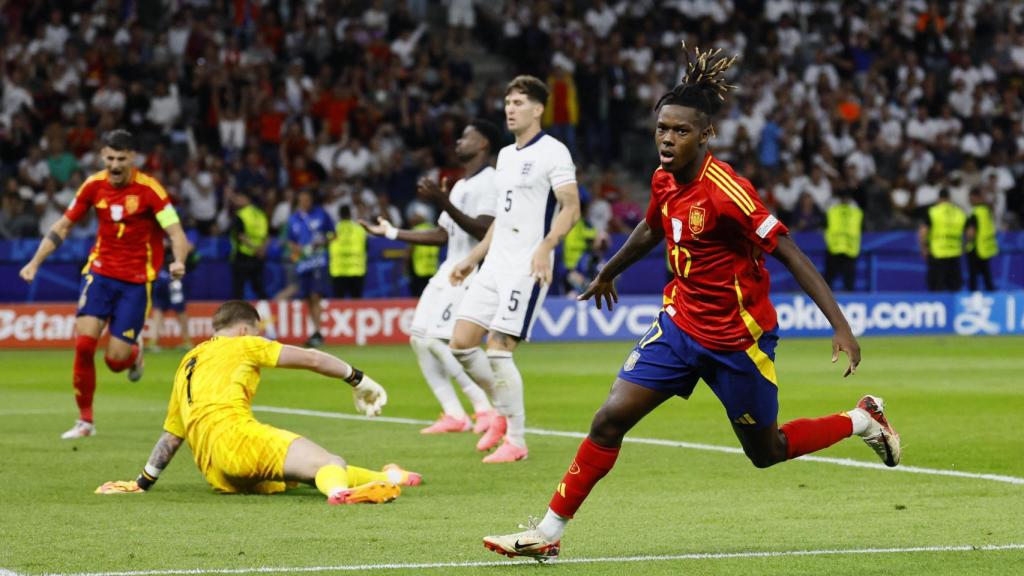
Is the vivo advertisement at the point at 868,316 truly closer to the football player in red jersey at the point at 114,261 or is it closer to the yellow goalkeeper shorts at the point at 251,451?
the football player in red jersey at the point at 114,261

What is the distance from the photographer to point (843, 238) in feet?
95.5

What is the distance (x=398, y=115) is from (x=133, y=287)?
1763 cm

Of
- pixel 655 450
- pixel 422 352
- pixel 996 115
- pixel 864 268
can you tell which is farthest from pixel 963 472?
pixel 996 115

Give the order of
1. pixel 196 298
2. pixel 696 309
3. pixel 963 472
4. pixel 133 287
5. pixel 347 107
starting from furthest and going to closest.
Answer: pixel 347 107, pixel 196 298, pixel 133 287, pixel 963 472, pixel 696 309

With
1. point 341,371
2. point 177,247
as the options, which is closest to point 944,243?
point 177,247

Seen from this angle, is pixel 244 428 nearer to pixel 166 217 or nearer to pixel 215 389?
pixel 215 389

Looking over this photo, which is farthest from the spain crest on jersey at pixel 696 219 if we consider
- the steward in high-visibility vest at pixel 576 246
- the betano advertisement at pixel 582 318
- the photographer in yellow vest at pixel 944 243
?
the photographer in yellow vest at pixel 944 243

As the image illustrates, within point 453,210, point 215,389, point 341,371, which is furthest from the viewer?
point 453,210

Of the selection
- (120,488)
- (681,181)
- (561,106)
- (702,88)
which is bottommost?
(120,488)

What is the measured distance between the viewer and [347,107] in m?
29.6

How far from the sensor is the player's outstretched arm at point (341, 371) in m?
8.88

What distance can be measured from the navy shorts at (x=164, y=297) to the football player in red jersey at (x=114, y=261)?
36.9 ft

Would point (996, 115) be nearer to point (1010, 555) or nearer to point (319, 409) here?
point (319, 409)

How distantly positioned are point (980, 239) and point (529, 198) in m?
19.4
